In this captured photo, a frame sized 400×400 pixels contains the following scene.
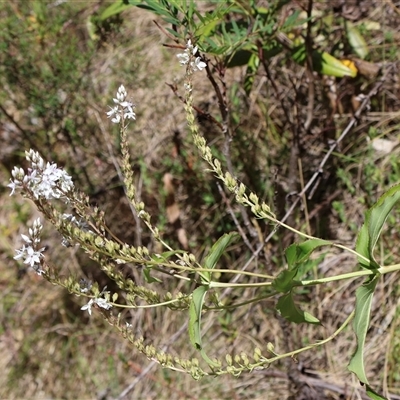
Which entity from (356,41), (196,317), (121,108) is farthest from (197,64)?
(356,41)

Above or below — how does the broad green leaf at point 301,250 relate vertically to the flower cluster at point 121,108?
below

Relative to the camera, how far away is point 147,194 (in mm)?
2725

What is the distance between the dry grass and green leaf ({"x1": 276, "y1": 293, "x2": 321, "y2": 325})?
0.52 m

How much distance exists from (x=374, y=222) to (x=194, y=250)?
4.89 ft

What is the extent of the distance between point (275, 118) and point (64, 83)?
90 centimetres

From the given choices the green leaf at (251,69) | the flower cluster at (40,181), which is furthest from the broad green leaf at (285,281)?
the green leaf at (251,69)

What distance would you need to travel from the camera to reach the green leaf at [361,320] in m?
1.17

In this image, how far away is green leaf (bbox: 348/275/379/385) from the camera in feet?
3.83

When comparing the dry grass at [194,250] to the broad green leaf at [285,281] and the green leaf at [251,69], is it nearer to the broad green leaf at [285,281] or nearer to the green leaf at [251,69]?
the green leaf at [251,69]

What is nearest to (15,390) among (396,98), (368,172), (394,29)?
(368,172)

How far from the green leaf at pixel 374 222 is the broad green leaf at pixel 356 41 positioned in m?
1.33

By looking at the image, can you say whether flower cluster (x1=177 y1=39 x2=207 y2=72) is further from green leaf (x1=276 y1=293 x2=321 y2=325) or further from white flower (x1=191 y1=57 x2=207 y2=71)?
green leaf (x1=276 y1=293 x2=321 y2=325)

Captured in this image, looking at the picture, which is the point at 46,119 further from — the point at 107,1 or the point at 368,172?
the point at 368,172

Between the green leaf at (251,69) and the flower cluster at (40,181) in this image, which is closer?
the flower cluster at (40,181)
